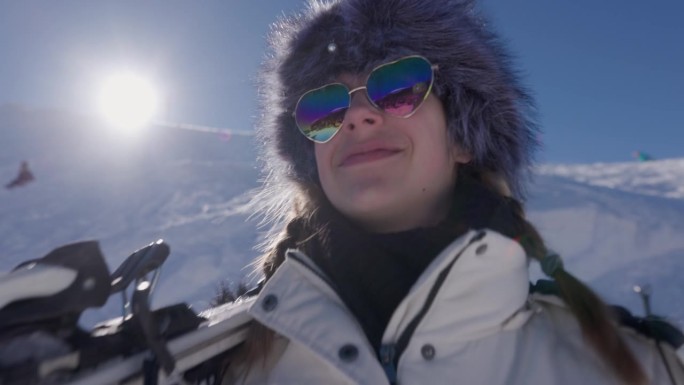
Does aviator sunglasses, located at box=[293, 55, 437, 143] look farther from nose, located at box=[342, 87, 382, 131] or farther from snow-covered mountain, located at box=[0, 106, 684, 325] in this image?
snow-covered mountain, located at box=[0, 106, 684, 325]

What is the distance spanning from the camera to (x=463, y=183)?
175 centimetres

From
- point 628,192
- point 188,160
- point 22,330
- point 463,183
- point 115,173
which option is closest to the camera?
point 22,330

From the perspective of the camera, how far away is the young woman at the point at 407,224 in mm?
1265

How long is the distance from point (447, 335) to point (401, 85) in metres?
0.77

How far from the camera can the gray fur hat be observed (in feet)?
5.92

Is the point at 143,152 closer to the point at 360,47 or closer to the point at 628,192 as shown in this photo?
the point at 628,192

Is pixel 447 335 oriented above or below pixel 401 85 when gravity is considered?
below

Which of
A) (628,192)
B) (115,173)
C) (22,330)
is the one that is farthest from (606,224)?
(115,173)

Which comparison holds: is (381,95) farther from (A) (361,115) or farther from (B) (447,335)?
(B) (447,335)

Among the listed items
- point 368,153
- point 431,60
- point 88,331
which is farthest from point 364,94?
point 88,331

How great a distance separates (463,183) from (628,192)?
9.61m

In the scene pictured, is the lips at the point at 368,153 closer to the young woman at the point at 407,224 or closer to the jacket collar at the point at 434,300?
the young woman at the point at 407,224

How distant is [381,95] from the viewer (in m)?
1.63

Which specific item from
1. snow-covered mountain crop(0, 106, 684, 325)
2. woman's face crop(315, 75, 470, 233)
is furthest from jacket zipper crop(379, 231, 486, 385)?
snow-covered mountain crop(0, 106, 684, 325)
